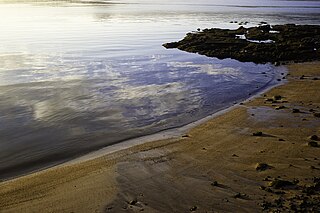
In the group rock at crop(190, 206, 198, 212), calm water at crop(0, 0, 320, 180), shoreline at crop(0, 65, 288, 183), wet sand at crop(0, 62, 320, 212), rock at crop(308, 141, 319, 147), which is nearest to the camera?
rock at crop(190, 206, 198, 212)

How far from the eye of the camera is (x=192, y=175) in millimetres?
9914

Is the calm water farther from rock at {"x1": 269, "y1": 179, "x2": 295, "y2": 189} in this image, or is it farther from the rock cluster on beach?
rock at {"x1": 269, "y1": 179, "x2": 295, "y2": 189}

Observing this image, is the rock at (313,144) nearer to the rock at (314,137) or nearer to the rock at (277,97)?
the rock at (314,137)

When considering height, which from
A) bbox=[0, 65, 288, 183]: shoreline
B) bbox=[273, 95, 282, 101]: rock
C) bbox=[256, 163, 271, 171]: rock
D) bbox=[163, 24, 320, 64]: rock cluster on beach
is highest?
bbox=[163, 24, 320, 64]: rock cluster on beach

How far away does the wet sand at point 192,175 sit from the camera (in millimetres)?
8406

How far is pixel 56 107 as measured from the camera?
1642 cm

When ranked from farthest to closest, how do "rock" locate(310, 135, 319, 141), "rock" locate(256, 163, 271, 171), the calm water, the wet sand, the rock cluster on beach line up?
the rock cluster on beach, the calm water, "rock" locate(310, 135, 319, 141), "rock" locate(256, 163, 271, 171), the wet sand

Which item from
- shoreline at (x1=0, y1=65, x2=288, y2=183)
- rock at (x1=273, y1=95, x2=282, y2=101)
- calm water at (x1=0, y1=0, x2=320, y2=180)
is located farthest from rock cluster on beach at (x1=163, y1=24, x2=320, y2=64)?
shoreline at (x1=0, y1=65, x2=288, y2=183)

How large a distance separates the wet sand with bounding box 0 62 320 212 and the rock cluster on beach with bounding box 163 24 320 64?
1593cm

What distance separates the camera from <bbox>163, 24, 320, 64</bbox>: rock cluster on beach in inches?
1150

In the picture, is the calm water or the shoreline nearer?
the shoreline

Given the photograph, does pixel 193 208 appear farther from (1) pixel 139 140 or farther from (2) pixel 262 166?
(1) pixel 139 140

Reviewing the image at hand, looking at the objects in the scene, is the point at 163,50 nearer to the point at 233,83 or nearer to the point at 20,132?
the point at 233,83

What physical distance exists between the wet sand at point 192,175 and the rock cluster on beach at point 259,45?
627 inches
